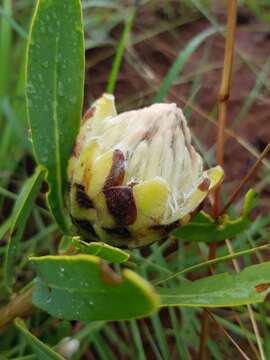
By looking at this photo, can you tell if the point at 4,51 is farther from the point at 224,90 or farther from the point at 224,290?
the point at 224,290

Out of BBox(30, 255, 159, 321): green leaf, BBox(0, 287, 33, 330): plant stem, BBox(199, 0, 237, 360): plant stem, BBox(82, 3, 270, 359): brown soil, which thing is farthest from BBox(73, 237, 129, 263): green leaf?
BBox(82, 3, 270, 359): brown soil

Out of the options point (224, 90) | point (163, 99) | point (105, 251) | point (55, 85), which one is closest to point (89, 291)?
point (105, 251)

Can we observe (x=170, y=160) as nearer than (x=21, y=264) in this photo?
Yes

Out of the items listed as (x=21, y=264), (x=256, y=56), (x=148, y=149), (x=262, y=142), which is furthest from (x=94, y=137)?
(x=256, y=56)

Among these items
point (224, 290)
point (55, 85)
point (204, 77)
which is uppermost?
point (55, 85)

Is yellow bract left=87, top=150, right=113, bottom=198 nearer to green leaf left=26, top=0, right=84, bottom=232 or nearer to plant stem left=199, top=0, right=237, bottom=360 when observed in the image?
green leaf left=26, top=0, right=84, bottom=232

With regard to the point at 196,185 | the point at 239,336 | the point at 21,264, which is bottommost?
the point at 239,336

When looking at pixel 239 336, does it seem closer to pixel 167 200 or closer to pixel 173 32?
pixel 167 200
